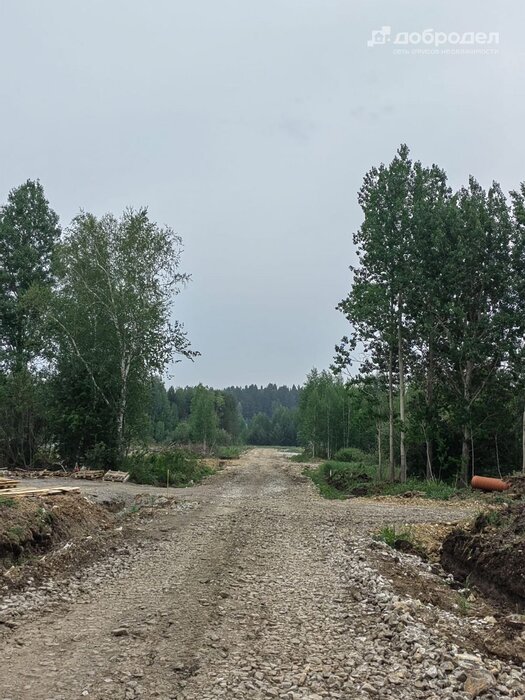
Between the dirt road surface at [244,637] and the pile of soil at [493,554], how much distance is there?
140 cm

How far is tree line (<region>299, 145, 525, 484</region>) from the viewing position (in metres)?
25.9

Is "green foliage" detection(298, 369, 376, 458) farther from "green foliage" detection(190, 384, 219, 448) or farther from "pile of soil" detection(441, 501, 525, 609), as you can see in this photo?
"pile of soil" detection(441, 501, 525, 609)

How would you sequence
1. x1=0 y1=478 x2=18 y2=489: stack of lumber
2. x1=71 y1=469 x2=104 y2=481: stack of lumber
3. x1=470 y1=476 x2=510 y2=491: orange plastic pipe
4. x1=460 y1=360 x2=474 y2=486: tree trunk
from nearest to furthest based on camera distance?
x1=0 y1=478 x2=18 y2=489: stack of lumber → x1=470 y1=476 x2=510 y2=491: orange plastic pipe → x1=71 y1=469 x2=104 y2=481: stack of lumber → x1=460 y1=360 x2=474 y2=486: tree trunk

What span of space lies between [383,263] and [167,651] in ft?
75.8

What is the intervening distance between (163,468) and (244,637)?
75.1ft

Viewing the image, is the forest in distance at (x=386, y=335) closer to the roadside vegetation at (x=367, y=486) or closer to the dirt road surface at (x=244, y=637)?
the roadside vegetation at (x=367, y=486)

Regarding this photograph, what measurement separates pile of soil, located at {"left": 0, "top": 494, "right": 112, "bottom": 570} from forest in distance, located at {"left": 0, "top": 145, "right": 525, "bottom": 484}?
14121 millimetres

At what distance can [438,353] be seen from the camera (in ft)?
91.7

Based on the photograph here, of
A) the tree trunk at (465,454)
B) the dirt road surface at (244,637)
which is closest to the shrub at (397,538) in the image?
the dirt road surface at (244,637)

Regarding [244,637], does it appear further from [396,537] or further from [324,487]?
[324,487]

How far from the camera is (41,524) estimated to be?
423 inches

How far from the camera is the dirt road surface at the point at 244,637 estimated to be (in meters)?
4.94

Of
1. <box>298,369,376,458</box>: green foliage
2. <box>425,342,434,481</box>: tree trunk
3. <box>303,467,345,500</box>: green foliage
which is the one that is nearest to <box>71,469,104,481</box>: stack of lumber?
<box>303,467,345,500</box>: green foliage

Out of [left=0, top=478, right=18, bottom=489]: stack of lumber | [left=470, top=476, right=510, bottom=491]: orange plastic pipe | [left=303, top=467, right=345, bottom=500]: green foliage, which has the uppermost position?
[left=0, top=478, right=18, bottom=489]: stack of lumber
